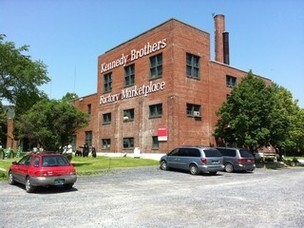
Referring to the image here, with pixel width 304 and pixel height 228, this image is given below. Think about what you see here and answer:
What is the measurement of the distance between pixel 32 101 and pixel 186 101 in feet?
69.3

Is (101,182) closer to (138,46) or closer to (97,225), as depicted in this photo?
(97,225)

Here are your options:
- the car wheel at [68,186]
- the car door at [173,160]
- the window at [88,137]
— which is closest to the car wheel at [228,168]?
the car door at [173,160]

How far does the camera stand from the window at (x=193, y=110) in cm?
3314

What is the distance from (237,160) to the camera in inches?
1016

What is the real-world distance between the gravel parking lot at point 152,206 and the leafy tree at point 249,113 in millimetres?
13948

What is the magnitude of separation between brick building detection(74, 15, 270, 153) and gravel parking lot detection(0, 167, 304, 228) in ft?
49.5

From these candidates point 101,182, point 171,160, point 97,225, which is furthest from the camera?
point 171,160

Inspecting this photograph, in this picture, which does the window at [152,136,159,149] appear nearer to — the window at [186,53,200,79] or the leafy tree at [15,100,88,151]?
the window at [186,53,200,79]

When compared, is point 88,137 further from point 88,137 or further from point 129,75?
point 129,75

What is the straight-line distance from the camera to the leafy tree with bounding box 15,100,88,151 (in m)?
25.7

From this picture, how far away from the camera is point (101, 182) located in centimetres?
1836

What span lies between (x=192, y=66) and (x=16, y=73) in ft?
68.3

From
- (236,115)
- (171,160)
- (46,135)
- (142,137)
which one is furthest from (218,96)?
(46,135)

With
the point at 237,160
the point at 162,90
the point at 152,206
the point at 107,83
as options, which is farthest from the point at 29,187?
the point at 107,83
